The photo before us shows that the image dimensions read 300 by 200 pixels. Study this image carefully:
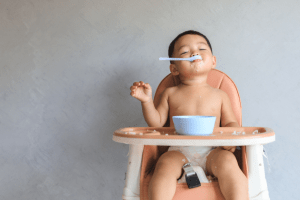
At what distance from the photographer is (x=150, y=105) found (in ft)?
3.51

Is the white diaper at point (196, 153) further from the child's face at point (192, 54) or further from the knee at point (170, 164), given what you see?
the child's face at point (192, 54)

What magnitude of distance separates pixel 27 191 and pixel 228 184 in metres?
1.09

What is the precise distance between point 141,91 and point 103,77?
41 centimetres

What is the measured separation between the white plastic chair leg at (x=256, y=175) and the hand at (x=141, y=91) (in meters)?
0.41

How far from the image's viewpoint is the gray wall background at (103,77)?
130 centimetres

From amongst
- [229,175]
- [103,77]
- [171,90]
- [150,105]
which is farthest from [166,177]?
[103,77]

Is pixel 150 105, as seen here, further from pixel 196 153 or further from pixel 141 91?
pixel 196 153

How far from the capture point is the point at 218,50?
51.9 inches

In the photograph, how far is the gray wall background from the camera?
130cm

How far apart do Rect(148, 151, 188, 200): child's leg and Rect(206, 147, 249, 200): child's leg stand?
0.11m

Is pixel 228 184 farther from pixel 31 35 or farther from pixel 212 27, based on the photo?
pixel 31 35

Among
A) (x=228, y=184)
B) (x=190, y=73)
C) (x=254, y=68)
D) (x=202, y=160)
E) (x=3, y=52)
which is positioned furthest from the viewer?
(x=3, y=52)

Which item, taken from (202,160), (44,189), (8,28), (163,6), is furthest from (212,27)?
(44,189)

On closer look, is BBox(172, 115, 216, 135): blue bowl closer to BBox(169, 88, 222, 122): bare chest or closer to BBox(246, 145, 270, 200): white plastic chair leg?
BBox(246, 145, 270, 200): white plastic chair leg
